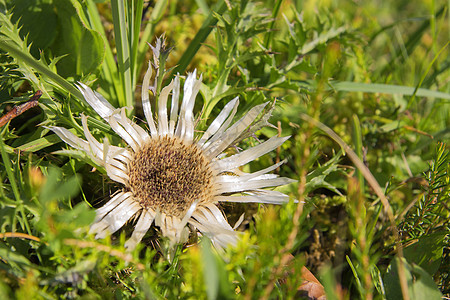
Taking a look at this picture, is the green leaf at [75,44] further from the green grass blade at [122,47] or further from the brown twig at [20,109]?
the brown twig at [20,109]

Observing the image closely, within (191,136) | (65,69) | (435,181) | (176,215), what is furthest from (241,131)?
(65,69)

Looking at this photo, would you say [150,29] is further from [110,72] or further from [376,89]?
[376,89]

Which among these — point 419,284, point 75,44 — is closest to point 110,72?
point 75,44

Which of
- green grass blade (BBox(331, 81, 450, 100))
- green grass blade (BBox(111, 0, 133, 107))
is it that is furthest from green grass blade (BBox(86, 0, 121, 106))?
green grass blade (BBox(331, 81, 450, 100))

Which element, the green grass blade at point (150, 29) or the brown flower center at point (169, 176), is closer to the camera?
the brown flower center at point (169, 176)

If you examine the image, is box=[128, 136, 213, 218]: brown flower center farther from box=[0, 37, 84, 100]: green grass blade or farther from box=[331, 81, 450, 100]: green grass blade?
box=[331, 81, 450, 100]: green grass blade

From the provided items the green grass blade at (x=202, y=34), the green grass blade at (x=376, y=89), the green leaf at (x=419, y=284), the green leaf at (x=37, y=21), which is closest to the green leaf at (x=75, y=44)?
the green leaf at (x=37, y=21)

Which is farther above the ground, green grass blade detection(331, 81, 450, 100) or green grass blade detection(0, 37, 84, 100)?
green grass blade detection(0, 37, 84, 100)

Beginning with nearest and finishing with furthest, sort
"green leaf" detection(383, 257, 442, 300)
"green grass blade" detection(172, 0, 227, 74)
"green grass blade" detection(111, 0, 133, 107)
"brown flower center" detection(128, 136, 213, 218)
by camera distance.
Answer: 1. "green leaf" detection(383, 257, 442, 300)
2. "brown flower center" detection(128, 136, 213, 218)
3. "green grass blade" detection(111, 0, 133, 107)
4. "green grass blade" detection(172, 0, 227, 74)
